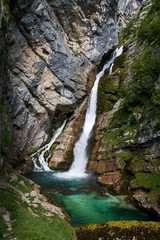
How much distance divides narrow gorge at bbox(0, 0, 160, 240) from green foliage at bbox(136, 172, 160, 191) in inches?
3.1

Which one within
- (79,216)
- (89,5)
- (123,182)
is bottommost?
(79,216)

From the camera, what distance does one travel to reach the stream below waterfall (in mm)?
17109

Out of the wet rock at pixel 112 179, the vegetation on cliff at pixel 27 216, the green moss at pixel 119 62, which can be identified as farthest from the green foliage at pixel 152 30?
the vegetation on cliff at pixel 27 216

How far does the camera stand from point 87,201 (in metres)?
19.2

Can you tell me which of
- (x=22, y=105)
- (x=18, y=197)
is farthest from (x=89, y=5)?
(x=18, y=197)

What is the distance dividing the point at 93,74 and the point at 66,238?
28.9m

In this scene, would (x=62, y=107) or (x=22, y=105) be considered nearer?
(x=22, y=105)

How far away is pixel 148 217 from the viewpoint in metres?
17.2

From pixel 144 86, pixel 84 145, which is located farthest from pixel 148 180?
pixel 84 145

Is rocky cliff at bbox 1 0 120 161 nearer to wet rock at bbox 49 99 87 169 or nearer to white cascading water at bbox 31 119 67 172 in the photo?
white cascading water at bbox 31 119 67 172

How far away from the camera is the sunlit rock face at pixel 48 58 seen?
92.1 ft

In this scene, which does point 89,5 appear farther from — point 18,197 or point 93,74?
point 18,197

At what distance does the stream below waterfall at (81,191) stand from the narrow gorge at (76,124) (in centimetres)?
7

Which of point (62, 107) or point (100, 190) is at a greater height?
point (62, 107)
